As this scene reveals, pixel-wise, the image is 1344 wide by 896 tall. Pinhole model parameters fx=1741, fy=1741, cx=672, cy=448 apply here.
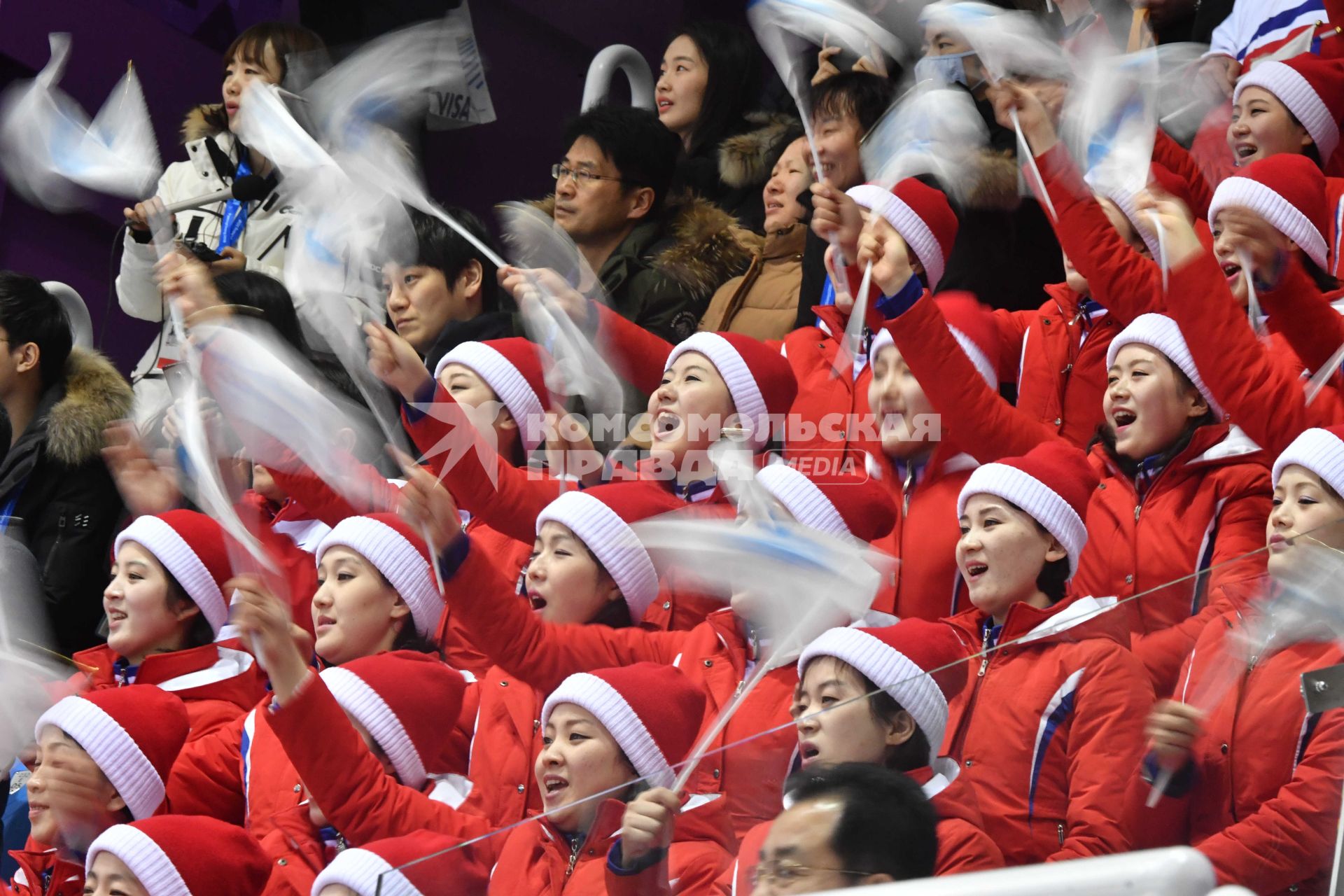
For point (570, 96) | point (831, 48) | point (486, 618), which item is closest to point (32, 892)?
point (486, 618)

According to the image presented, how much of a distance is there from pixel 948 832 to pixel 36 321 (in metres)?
4.53

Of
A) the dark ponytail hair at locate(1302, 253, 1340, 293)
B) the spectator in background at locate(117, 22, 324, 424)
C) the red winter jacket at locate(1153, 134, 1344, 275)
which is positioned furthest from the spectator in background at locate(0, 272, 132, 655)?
the dark ponytail hair at locate(1302, 253, 1340, 293)

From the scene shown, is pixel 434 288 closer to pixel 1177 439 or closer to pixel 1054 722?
pixel 1177 439

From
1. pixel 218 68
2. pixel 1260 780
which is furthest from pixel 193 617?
pixel 218 68

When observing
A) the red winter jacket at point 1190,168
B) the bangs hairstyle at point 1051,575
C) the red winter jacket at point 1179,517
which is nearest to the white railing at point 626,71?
the red winter jacket at point 1190,168

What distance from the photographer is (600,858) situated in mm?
1869

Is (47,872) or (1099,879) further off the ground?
(1099,879)

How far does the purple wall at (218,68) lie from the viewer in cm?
698

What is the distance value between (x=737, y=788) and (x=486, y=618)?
5.73 ft

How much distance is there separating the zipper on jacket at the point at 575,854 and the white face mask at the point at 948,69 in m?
3.48

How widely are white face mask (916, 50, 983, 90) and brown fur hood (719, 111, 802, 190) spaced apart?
0.67 metres

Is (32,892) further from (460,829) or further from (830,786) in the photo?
(830,786)

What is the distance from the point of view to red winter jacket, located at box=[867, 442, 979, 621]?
3.73 meters

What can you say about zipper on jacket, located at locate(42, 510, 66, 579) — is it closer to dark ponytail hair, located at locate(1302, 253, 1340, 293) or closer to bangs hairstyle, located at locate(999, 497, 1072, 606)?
bangs hairstyle, located at locate(999, 497, 1072, 606)
